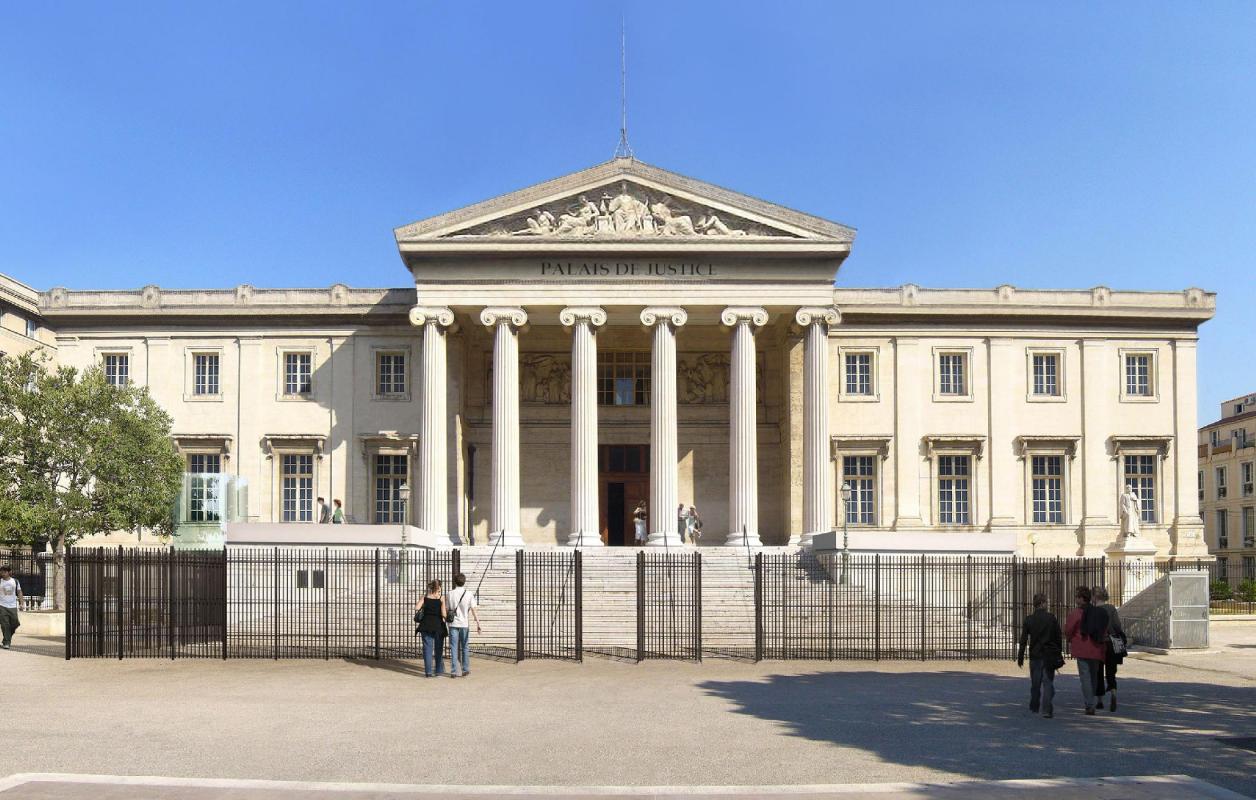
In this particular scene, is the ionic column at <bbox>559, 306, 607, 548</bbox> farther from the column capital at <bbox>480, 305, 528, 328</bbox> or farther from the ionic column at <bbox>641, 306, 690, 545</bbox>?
the ionic column at <bbox>641, 306, 690, 545</bbox>

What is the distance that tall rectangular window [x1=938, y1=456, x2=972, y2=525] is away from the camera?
48562mm

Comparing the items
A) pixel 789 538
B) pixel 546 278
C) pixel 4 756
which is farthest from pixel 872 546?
pixel 4 756

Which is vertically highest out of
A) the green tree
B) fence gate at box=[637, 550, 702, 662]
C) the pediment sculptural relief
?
the pediment sculptural relief

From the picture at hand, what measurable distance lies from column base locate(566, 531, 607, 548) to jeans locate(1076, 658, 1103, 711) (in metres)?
25.2

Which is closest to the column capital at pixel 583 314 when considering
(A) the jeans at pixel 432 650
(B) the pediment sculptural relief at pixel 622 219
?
(B) the pediment sculptural relief at pixel 622 219

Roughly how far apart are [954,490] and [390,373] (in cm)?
2217

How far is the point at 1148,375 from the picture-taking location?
49.5 metres

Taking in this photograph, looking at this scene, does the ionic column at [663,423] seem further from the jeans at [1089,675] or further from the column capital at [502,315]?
the jeans at [1089,675]

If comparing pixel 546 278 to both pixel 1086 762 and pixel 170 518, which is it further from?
pixel 1086 762

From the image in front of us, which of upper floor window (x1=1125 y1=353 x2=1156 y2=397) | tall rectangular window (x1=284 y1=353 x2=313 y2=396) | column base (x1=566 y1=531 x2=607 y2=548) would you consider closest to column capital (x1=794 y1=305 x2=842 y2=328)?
column base (x1=566 y1=531 x2=607 y2=548)

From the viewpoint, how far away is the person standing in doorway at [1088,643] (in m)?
17.4

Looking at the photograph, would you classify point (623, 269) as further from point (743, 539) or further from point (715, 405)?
point (743, 539)

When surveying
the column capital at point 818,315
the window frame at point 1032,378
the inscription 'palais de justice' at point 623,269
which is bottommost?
the window frame at point 1032,378

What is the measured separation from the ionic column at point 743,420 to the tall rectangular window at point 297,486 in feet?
54.5
